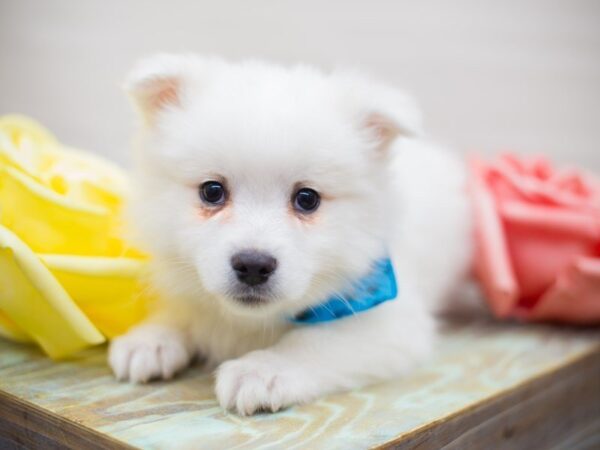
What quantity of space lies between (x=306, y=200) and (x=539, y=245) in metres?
1.33

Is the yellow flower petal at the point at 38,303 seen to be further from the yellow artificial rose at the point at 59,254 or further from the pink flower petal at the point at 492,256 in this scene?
the pink flower petal at the point at 492,256

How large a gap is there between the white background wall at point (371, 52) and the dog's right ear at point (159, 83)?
1726mm

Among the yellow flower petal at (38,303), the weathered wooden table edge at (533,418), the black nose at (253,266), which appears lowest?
the weathered wooden table edge at (533,418)

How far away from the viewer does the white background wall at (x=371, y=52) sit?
3.68m

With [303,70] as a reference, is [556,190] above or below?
below

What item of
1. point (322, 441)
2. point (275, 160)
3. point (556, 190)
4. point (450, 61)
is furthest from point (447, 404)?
point (450, 61)

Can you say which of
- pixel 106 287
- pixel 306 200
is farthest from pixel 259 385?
pixel 106 287

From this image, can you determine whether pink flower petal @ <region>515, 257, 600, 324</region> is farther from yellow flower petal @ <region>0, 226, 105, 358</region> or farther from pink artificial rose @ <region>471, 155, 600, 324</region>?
yellow flower petal @ <region>0, 226, 105, 358</region>

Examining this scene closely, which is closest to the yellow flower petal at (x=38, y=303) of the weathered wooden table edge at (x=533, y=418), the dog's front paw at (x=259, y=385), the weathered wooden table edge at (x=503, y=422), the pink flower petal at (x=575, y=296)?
the weathered wooden table edge at (x=503, y=422)

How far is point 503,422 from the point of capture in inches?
80.5

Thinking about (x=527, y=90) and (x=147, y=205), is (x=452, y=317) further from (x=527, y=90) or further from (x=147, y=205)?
(x=527, y=90)

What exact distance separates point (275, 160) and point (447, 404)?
83 cm

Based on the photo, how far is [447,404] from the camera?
190 cm

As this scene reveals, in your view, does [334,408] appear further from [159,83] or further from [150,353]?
[159,83]
